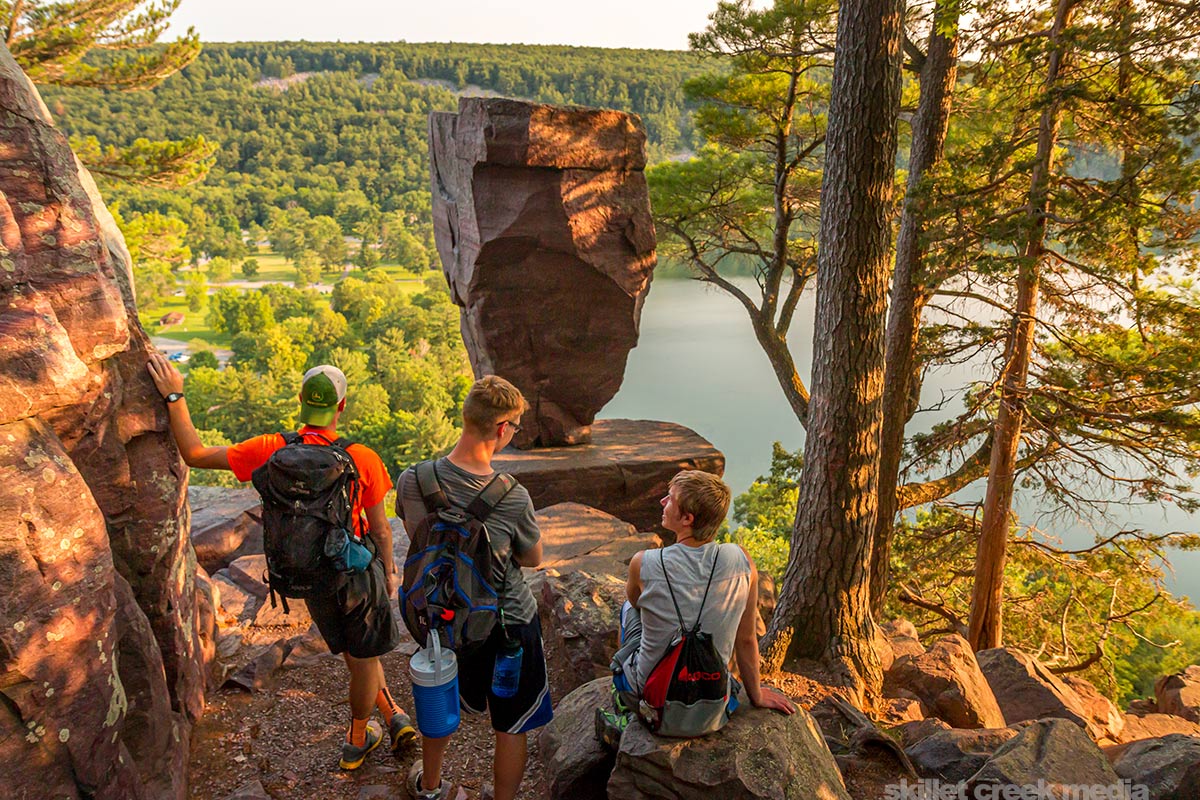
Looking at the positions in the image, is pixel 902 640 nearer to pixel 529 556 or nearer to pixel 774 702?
pixel 774 702

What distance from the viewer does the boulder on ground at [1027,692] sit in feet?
14.3

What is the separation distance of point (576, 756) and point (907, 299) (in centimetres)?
486

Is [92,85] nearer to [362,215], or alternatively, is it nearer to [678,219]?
[678,219]

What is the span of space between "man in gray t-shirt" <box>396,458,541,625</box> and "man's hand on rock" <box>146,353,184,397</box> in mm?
883

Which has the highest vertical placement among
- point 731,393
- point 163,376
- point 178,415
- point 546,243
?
point 546,243

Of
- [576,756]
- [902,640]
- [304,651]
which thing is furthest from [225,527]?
[902,640]

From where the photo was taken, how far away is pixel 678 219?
9219 mm

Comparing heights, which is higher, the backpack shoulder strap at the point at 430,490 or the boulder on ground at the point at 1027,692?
the backpack shoulder strap at the point at 430,490

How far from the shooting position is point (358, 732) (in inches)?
103

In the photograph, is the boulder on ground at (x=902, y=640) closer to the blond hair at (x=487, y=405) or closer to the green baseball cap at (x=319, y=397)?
the blond hair at (x=487, y=405)

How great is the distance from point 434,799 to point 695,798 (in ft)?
2.60

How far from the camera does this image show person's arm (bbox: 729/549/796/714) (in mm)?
2166

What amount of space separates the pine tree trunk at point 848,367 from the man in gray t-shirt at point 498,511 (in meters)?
2.32

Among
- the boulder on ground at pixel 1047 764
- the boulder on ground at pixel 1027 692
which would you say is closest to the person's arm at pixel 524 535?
the boulder on ground at pixel 1047 764
